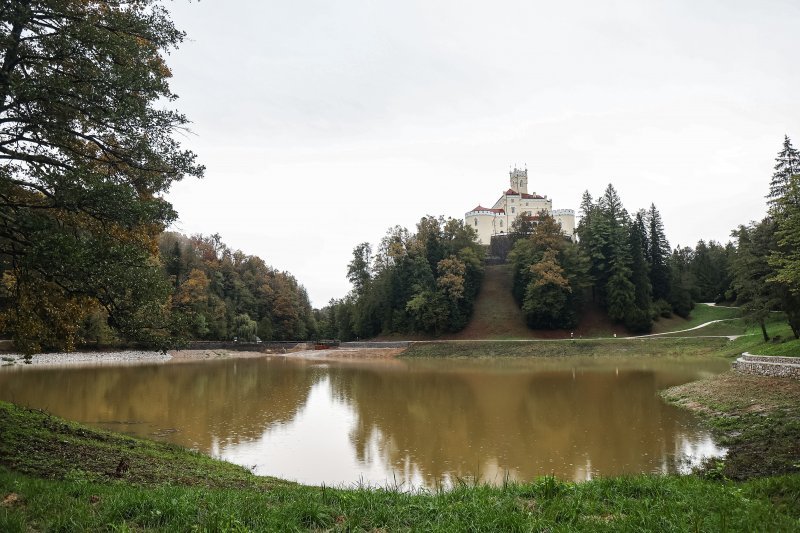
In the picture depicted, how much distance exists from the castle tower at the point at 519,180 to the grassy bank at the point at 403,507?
91.1m

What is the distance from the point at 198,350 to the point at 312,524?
59.4 meters

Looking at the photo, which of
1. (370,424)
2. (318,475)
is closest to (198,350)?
(370,424)

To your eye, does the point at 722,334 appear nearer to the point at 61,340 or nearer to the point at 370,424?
the point at 370,424

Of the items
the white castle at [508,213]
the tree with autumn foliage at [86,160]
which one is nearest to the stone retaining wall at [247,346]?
the white castle at [508,213]

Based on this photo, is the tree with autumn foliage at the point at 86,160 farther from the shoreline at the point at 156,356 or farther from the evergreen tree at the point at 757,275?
the evergreen tree at the point at 757,275

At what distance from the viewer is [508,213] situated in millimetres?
87312

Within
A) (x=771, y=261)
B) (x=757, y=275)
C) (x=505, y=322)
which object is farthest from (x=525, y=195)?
(x=771, y=261)

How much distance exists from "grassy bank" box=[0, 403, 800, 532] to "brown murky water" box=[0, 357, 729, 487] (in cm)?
457

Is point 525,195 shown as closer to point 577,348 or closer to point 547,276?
point 547,276

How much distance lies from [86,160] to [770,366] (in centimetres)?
2506

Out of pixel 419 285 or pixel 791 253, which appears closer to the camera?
pixel 791 253

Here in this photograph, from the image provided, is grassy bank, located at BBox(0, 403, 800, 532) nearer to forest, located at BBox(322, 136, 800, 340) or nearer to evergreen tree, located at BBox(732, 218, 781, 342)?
evergreen tree, located at BBox(732, 218, 781, 342)

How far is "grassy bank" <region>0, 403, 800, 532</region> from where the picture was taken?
15.4 feet

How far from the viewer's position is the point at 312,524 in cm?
488
